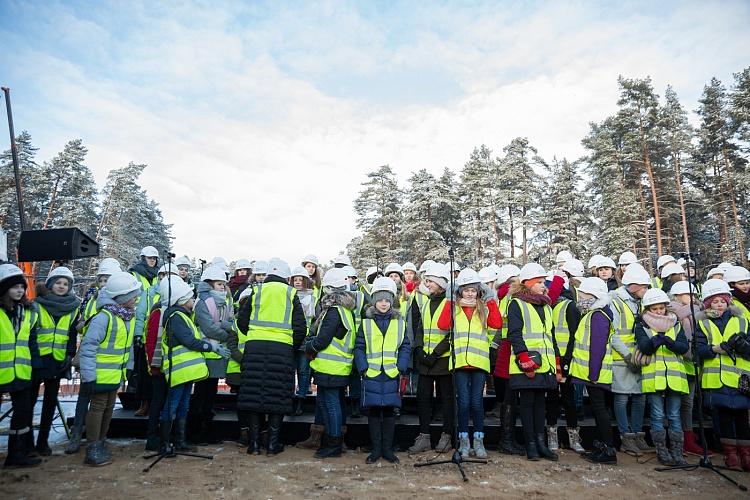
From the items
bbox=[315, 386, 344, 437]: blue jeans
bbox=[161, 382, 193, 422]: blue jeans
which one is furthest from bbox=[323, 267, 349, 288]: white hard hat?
bbox=[161, 382, 193, 422]: blue jeans

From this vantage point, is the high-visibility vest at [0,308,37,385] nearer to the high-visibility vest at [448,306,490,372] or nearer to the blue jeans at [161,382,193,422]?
the blue jeans at [161,382,193,422]

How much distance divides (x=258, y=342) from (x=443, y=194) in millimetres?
28764

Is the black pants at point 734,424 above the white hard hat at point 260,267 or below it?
below

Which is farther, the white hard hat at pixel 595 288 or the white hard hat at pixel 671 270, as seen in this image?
the white hard hat at pixel 671 270

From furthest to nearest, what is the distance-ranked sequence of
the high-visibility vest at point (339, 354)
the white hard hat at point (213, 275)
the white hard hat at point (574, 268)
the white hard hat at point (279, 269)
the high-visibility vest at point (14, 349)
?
the white hard hat at point (574, 268) < the white hard hat at point (213, 275) < the white hard hat at point (279, 269) < the high-visibility vest at point (339, 354) < the high-visibility vest at point (14, 349)

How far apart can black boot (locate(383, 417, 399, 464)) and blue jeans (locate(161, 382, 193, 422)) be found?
2.48 metres

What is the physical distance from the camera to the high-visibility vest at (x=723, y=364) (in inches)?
200

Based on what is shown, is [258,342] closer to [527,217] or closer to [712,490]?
[712,490]

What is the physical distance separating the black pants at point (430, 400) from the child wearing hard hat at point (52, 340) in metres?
4.45

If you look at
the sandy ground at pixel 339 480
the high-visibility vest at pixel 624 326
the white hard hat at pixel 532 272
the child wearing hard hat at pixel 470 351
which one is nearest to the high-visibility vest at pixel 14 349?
the sandy ground at pixel 339 480

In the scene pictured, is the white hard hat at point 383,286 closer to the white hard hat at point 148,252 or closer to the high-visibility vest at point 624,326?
the high-visibility vest at point 624,326

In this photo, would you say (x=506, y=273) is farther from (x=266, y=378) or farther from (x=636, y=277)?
(x=266, y=378)

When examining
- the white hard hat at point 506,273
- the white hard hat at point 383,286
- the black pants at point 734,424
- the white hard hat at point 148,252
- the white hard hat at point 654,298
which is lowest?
the black pants at point 734,424

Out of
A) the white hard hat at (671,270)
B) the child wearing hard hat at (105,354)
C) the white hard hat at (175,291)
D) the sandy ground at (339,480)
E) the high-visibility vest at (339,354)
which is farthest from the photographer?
the white hard hat at (671,270)
